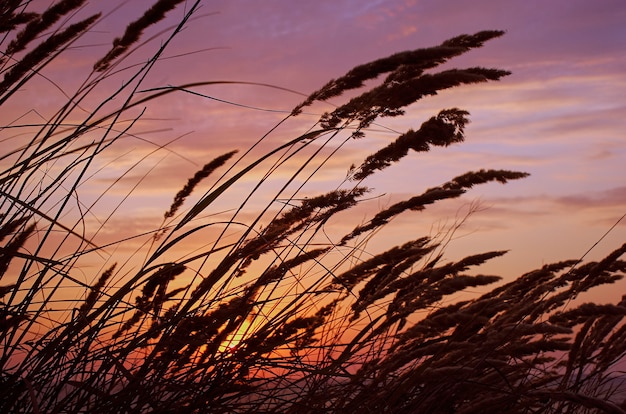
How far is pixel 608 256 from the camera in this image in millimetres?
3088

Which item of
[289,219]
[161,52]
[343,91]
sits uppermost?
[161,52]

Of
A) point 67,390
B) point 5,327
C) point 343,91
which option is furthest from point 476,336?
point 5,327

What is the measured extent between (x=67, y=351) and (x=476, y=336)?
53.5 inches

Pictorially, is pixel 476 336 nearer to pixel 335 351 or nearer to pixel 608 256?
pixel 335 351

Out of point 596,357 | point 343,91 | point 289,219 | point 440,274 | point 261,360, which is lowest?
point 596,357

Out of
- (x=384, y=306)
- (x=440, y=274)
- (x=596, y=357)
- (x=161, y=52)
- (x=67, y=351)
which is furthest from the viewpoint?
(x=596, y=357)

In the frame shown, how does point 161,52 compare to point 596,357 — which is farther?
point 596,357

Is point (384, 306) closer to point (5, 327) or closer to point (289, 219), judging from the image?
point (289, 219)

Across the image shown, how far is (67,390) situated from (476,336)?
53.4 inches

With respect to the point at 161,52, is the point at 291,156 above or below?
below

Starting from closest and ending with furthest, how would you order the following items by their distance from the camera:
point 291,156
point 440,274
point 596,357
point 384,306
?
point 291,156 < point 440,274 < point 384,306 < point 596,357

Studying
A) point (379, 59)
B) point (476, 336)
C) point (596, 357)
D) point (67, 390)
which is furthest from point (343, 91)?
point (596, 357)

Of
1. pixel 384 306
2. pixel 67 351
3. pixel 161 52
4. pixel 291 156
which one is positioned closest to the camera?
pixel 67 351

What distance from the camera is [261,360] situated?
7.82 ft
